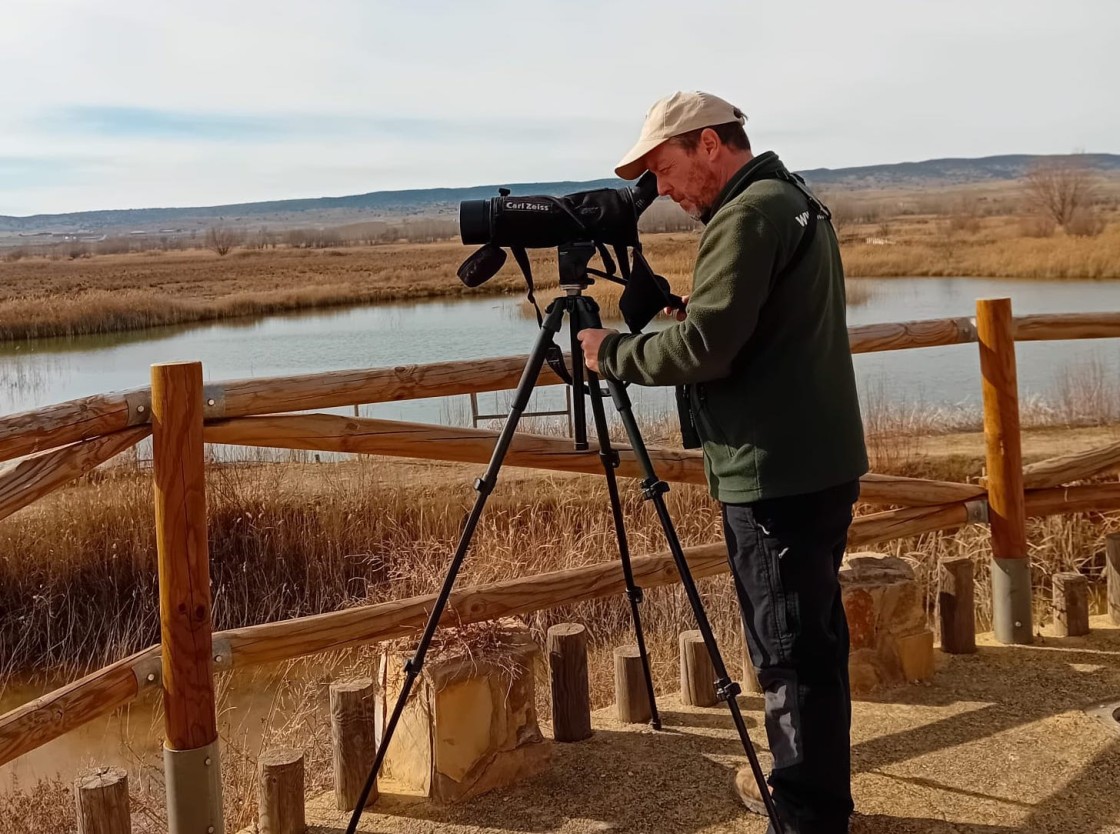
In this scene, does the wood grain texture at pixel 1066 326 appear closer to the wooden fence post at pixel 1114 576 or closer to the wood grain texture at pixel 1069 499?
the wood grain texture at pixel 1069 499

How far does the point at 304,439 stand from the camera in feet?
8.88

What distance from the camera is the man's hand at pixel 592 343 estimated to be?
2328mm

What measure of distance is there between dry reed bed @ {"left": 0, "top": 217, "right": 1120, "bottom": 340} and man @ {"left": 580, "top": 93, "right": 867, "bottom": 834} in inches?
635

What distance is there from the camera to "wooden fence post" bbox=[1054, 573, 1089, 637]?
12.0 feet

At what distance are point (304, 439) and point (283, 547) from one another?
5466 mm

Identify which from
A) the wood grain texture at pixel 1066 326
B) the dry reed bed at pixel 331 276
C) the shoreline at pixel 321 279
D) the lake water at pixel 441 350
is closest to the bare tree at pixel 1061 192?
the dry reed bed at pixel 331 276

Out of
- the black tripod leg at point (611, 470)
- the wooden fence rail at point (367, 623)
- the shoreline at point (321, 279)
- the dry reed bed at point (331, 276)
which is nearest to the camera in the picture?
the wooden fence rail at point (367, 623)

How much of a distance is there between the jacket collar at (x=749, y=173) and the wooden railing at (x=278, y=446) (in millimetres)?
853

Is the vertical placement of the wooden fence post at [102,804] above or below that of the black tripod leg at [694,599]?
below

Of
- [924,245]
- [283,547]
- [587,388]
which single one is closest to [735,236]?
[587,388]

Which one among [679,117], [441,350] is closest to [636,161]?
[679,117]

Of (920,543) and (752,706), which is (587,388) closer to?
(752,706)

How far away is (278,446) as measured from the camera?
2734 mm

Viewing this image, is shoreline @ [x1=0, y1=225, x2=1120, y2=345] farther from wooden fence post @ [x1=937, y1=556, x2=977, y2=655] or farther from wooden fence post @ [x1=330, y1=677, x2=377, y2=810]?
wooden fence post @ [x1=330, y1=677, x2=377, y2=810]
